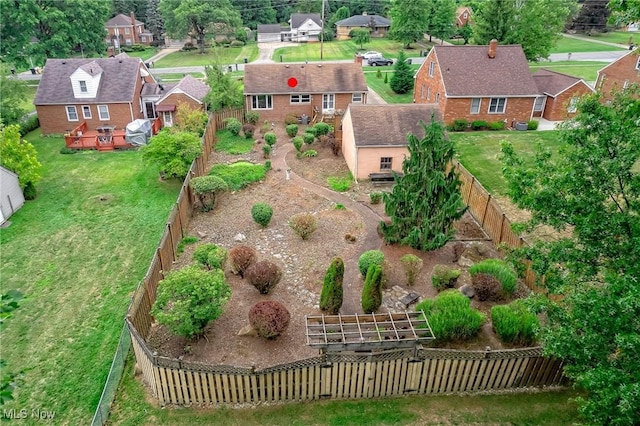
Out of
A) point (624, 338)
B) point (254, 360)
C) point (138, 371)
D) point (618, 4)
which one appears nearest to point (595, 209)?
point (624, 338)

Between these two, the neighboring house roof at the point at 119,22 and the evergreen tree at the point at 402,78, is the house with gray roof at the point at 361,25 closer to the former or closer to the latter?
the neighboring house roof at the point at 119,22

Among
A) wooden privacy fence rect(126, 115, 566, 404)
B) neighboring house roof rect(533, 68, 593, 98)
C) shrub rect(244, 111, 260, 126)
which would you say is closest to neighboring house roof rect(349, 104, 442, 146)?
shrub rect(244, 111, 260, 126)

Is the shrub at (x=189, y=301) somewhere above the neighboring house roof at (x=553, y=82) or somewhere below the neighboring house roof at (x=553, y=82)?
below

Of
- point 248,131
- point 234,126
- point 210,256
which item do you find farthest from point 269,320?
point 234,126

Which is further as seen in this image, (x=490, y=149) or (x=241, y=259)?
(x=490, y=149)

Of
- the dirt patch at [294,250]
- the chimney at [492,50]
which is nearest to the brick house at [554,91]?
the chimney at [492,50]

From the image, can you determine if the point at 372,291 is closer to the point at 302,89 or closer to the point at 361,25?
the point at 302,89

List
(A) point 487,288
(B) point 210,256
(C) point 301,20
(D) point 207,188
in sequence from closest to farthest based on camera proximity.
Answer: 1. (A) point 487,288
2. (B) point 210,256
3. (D) point 207,188
4. (C) point 301,20
